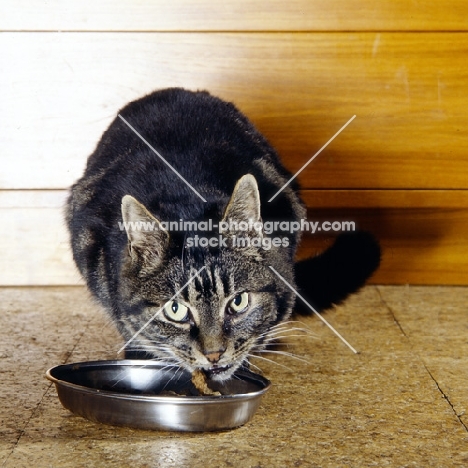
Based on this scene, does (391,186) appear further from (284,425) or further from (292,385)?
(284,425)

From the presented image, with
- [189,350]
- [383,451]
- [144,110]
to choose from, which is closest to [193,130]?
[144,110]

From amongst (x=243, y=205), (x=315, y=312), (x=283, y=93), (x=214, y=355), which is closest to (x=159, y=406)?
(x=214, y=355)

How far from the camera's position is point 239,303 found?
1522 mm

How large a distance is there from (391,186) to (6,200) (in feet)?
4.37

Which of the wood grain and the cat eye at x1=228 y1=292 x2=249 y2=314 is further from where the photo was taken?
the wood grain

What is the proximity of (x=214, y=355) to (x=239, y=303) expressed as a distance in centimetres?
14

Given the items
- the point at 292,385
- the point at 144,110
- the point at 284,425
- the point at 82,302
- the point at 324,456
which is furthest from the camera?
the point at 82,302

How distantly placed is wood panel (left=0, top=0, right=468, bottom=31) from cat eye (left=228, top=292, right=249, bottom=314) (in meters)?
1.13

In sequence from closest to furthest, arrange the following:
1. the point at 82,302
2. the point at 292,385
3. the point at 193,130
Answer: the point at 292,385
the point at 193,130
the point at 82,302

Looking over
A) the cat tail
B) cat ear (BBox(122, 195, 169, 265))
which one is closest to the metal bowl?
cat ear (BBox(122, 195, 169, 265))

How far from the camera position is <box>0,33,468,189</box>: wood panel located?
232 centimetres

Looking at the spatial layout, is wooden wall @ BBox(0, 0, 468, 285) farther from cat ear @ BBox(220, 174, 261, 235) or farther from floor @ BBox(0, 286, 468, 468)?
cat ear @ BBox(220, 174, 261, 235)

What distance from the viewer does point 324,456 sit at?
1.29 metres

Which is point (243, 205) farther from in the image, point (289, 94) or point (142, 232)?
point (289, 94)
